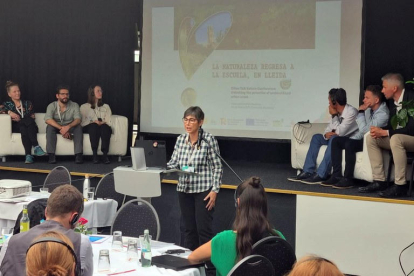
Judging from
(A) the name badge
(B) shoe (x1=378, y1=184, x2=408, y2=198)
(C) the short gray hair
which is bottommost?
(B) shoe (x1=378, y1=184, x2=408, y2=198)

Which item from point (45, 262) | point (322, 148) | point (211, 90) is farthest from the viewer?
Result: point (211, 90)

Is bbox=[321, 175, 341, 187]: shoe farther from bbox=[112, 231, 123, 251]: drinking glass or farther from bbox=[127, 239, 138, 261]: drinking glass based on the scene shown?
bbox=[127, 239, 138, 261]: drinking glass

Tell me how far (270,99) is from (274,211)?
2.07 meters

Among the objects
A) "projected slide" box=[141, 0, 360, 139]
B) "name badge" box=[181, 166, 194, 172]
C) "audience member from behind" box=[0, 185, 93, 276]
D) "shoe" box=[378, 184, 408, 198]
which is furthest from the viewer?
"projected slide" box=[141, 0, 360, 139]

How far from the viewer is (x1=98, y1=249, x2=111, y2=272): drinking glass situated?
326 cm

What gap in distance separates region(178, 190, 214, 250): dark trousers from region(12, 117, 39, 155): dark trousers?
3.67 m

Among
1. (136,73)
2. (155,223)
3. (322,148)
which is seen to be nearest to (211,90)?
(136,73)

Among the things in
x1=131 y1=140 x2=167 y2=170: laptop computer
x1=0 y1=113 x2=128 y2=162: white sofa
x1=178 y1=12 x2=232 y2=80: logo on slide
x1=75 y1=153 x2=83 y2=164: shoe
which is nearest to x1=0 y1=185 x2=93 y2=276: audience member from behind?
x1=131 y1=140 x2=167 y2=170: laptop computer

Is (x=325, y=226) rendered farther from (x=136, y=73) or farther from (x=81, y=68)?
(x=81, y=68)

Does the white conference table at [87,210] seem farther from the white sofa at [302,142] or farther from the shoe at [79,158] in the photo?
the shoe at [79,158]

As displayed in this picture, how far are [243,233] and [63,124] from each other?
563 centimetres

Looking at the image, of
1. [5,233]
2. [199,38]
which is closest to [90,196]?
[5,233]

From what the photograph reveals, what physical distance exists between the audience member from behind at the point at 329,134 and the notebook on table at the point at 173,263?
3421 mm

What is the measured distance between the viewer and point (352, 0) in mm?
7488
